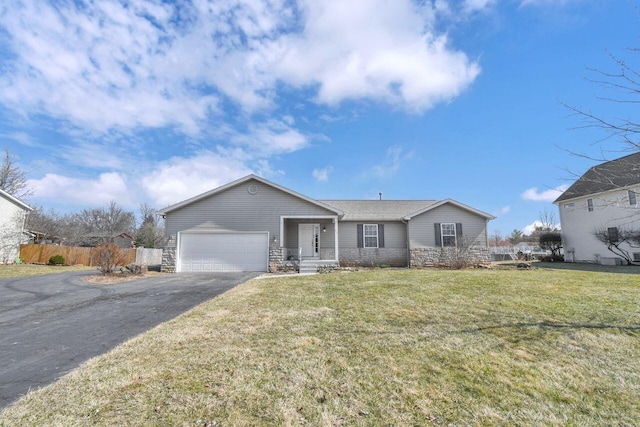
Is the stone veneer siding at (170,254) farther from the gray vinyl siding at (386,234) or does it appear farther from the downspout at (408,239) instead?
the downspout at (408,239)

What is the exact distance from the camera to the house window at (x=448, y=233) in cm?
1678

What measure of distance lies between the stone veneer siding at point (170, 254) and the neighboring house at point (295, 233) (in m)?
0.05

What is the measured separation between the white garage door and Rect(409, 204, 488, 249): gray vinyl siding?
8.64 m

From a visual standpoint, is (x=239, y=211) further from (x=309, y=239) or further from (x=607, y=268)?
(x=607, y=268)

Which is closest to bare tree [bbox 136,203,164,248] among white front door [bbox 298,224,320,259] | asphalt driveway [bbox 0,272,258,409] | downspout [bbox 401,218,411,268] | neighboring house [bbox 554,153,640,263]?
white front door [bbox 298,224,320,259]

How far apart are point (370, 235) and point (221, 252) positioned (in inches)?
343

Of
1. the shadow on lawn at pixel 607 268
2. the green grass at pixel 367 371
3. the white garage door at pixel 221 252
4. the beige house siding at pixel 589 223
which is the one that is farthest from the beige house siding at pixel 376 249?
the green grass at pixel 367 371

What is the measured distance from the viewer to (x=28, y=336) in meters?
4.80

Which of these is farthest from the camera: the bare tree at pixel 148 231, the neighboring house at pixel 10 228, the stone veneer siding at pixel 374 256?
the bare tree at pixel 148 231

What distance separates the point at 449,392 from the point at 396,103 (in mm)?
11873

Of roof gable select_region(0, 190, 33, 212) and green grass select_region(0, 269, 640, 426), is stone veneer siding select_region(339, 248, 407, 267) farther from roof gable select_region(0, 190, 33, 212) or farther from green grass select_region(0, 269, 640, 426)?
roof gable select_region(0, 190, 33, 212)

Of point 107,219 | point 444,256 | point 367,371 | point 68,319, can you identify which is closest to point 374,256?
point 444,256

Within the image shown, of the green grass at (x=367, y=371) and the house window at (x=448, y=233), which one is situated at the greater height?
the house window at (x=448, y=233)

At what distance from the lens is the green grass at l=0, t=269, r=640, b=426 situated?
246 centimetres
